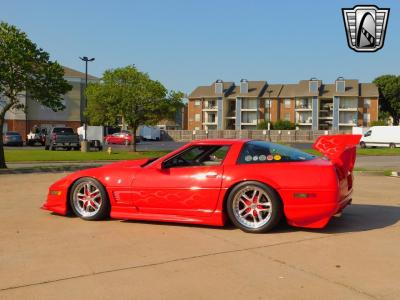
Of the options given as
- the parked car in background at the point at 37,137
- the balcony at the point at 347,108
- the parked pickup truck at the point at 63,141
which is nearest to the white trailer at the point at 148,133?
the parked car in background at the point at 37,137

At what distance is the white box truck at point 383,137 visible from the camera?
1743 inches

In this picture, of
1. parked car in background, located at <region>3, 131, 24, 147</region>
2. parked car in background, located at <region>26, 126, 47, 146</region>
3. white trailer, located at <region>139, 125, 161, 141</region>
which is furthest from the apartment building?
parked car in background, located at <region>3, 131, 24, 147</region>

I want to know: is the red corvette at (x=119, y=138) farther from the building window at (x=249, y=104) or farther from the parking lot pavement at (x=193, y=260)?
the building window at (x=249, y=104)

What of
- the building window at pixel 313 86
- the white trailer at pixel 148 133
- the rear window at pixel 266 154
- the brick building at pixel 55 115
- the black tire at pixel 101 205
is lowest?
the black tire at pixel 101 205

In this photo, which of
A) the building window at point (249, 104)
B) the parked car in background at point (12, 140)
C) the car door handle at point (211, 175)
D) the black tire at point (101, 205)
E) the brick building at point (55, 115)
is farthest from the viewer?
the building window at point (249, 104)

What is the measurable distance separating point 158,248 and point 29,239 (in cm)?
165

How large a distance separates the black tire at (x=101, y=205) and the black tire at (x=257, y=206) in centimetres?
182

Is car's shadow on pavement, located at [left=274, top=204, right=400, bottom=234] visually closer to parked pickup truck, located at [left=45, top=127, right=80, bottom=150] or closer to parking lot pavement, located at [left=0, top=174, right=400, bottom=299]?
parking lot pavement, located at [left=0, top=174, right=400, bottom=299]

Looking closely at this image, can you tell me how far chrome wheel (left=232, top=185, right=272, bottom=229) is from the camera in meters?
5.99

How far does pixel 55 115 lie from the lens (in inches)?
2436

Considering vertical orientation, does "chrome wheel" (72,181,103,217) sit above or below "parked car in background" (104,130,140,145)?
below

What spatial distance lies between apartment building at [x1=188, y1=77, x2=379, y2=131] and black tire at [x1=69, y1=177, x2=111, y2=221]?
7557 centimetres

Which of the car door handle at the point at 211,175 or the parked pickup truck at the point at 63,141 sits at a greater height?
the parked pickup truck at the point at 63,141

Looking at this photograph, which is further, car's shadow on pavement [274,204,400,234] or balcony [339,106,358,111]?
balcony [339,106,358,111]
